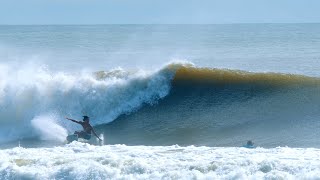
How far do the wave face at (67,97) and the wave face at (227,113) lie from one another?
0.64m

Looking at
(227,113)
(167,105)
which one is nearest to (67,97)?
(167,105)

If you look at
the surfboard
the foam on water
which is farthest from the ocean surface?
the surfboard

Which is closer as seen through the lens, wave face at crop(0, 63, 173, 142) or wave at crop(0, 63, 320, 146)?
wave at crop(0, 63, 320, 146)

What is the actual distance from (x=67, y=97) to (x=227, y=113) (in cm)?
614

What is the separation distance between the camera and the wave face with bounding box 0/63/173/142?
21953mm

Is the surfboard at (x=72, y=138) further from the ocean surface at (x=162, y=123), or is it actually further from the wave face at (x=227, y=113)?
the wave face at (x=227, y=113)

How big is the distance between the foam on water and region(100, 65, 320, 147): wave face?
10.2 ft

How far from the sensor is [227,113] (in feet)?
69.9

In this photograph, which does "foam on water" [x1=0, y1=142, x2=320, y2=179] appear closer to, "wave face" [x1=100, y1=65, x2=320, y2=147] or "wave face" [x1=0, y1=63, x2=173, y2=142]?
"wave face" [x1=100, y1=65, x2=320, y2=147]

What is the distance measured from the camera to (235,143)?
18.3m

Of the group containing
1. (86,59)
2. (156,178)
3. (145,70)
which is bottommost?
(156,178)

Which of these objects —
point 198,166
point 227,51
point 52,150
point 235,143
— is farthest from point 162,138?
point 227,51

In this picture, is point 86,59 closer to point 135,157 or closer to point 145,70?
point 145,70

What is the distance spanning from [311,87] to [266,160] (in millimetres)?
9799
